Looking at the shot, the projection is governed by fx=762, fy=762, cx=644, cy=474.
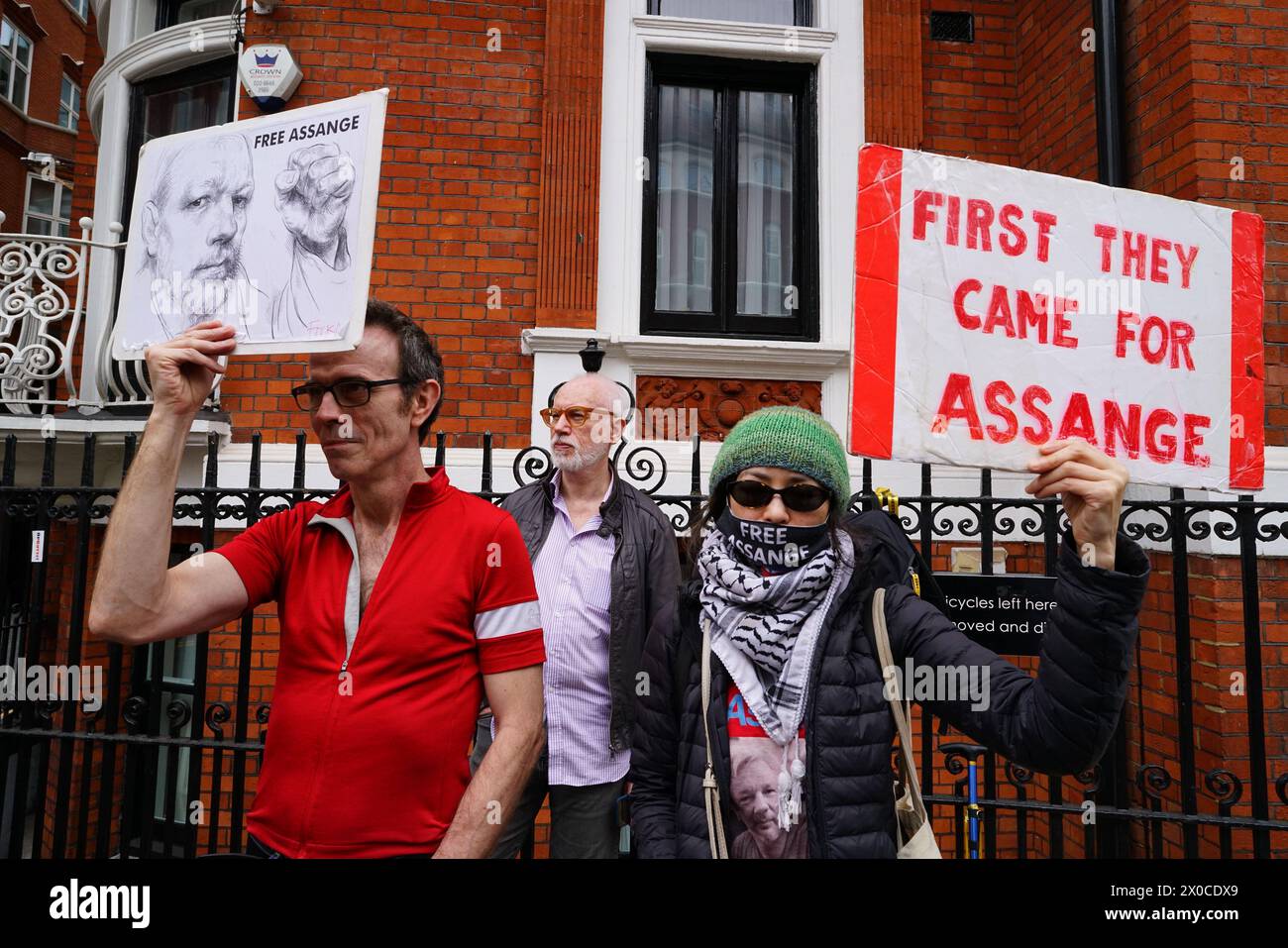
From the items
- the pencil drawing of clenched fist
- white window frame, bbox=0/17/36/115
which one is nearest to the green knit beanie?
the pencil drawing of clenched fist

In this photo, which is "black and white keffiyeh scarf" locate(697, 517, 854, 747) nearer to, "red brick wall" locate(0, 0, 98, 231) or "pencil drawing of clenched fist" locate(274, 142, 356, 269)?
"pencil drawing of clenched fist" locate(274, 142, 356, 269)

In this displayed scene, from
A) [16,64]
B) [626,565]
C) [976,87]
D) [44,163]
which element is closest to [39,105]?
[16,64]

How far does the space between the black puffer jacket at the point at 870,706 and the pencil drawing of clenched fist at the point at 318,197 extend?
Answer: 130cm

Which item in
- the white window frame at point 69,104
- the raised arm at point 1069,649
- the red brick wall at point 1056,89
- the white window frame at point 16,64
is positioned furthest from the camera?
the white window frame at point 69,104

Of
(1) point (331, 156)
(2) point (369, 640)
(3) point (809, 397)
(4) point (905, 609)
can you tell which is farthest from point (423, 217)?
(4) point (905, 609)

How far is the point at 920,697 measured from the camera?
6.66 ft

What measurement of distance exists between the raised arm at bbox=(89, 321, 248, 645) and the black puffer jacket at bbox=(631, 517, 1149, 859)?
112cm

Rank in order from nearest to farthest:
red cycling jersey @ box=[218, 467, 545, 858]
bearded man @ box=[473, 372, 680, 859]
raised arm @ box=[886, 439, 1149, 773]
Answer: raised arm @ box=[886, 439, 1149, 773], red cycling jersey @ box=[218, 467, 545, 858], bearded man @ box=[473, 372, 680, 859]

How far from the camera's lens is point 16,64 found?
677 inches

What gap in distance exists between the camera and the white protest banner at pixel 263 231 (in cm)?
192

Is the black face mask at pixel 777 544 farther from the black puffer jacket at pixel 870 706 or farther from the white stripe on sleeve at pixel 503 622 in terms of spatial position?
the white stripe on sleeve at pixel 503 622

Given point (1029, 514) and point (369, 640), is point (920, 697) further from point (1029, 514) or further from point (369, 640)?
point (1029, 514)

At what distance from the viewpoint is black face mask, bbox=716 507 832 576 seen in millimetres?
1922

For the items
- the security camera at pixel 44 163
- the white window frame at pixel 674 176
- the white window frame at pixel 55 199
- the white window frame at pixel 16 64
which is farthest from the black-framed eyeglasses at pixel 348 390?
the white window frame at pixel 16 64
